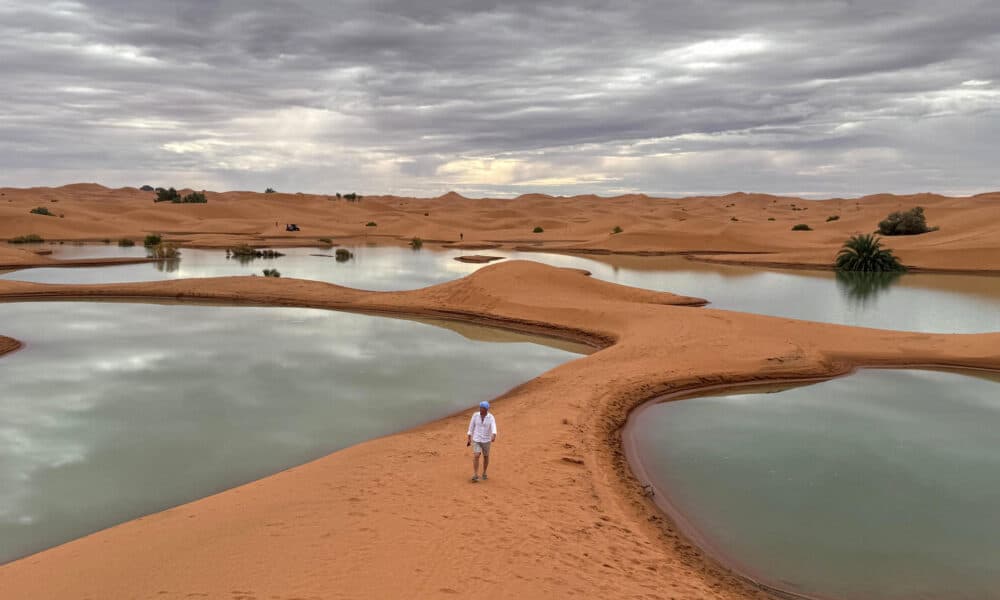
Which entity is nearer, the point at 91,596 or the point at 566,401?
the point at 91,596

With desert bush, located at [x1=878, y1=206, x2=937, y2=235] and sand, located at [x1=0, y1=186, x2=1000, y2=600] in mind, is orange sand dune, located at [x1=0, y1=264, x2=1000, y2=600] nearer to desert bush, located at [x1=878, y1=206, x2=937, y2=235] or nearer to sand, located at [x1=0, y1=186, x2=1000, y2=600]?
sand, located at [x1=0, y1=186, x2=1000, y2=600]

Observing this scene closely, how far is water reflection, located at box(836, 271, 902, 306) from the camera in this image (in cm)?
3441

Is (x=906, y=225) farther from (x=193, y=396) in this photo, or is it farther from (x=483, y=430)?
(x=193, y=396)

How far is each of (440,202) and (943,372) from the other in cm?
16554

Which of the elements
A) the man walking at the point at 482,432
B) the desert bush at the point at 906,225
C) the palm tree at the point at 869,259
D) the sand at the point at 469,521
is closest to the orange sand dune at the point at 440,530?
the sand at the point at 469,521

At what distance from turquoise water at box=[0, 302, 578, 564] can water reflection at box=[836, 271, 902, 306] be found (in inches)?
795

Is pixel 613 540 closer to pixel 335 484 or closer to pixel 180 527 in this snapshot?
pixel 335 484

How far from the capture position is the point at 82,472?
11.4 m

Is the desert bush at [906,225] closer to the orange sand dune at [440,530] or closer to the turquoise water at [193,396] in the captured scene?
the turquoise water at [193,396]

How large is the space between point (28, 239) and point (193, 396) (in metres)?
59.2

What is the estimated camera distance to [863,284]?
1592 inches

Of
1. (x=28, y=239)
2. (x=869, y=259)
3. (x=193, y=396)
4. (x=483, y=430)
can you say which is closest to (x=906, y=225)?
(x=869, y=259)

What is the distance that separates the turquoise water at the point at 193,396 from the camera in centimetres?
1082

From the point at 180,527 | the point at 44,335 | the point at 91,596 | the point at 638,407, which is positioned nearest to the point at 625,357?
the point at 638,407
